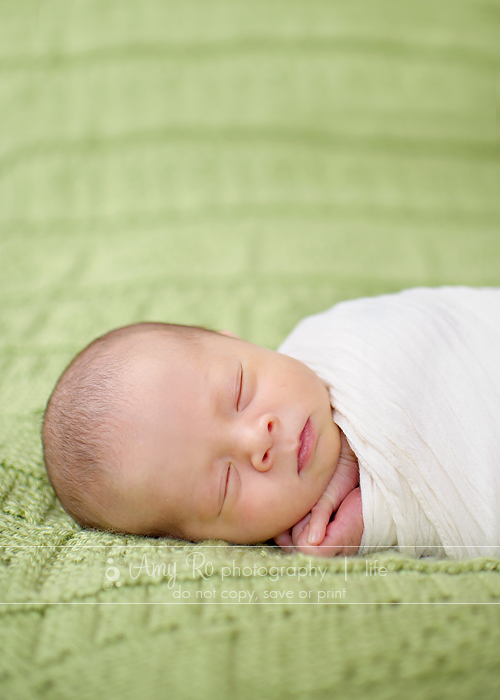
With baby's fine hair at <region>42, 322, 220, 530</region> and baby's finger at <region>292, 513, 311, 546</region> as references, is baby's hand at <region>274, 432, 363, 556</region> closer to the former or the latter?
baby's finger at <region>292, 513, 311, 546</region>

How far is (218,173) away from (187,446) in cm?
109

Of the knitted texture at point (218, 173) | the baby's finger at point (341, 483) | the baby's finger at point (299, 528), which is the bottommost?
the baby's finger at point (299, 528)

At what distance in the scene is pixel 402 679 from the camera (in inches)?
22.0

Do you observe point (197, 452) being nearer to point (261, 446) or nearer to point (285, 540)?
point (261, 446)

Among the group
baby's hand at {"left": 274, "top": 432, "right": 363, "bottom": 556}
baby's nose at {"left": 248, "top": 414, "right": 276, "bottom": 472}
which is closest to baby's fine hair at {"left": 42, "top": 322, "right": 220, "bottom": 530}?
baby's nose at {"left": 248, "top": 414, "right": 276, "bottom": 472}

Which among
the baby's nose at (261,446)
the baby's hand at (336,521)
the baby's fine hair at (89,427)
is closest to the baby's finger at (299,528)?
the baby's hand at (336,521)

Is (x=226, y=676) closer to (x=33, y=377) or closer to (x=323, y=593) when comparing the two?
(x=323, y=593)

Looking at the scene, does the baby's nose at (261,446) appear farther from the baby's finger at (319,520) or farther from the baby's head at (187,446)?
the baby's finger at (319,520)

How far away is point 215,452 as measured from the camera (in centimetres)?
84

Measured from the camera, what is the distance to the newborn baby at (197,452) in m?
0.83

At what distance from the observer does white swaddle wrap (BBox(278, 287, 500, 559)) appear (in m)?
0.83

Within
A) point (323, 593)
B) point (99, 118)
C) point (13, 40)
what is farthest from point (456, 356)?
point (13, 40)

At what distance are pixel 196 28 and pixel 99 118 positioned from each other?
0.41 meters

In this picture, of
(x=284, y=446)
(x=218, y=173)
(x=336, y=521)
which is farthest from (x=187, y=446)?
(x=218, y=173)
